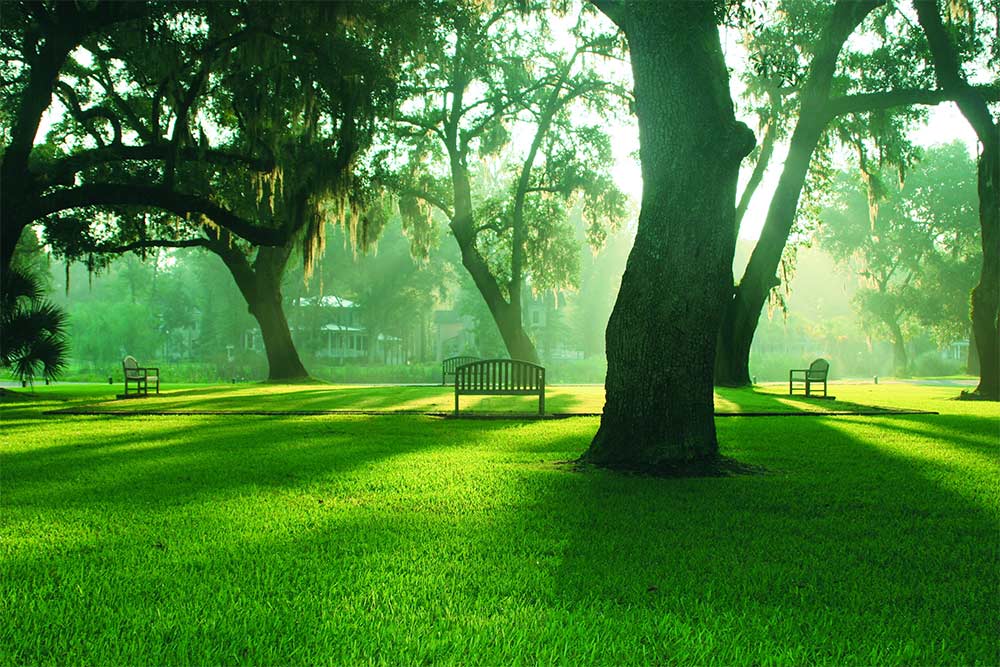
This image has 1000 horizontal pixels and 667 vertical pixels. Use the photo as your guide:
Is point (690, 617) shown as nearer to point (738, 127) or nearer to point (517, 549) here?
point (517, 549)

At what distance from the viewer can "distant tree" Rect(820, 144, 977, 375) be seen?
46.6 metres

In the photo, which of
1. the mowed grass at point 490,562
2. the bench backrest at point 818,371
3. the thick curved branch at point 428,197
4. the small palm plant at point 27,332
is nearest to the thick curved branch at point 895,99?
the bench backrest at point 818,371

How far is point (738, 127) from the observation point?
7.34 meters

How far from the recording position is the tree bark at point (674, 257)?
279 inches

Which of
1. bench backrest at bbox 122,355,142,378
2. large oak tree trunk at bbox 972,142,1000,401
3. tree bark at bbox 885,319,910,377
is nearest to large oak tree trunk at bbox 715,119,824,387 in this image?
large oak tree trunk at bbox 972,142,1000,401

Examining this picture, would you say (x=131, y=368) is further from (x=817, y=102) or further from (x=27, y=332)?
(x=817, y=102)

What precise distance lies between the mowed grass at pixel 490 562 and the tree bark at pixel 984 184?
1358cm

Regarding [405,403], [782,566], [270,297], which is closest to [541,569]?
[782,566]

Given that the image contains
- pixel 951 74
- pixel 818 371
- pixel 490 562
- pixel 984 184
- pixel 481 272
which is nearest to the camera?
pixel 490 562

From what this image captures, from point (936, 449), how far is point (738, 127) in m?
4.73

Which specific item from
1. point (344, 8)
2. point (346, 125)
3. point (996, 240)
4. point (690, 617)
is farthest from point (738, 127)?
point (996, 240)

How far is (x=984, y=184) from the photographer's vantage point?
62.4 ft

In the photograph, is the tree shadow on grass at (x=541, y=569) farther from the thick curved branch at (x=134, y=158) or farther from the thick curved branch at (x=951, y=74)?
the thick curved branch at (x=951, y=74)

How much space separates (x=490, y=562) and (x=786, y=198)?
19.8 metres
